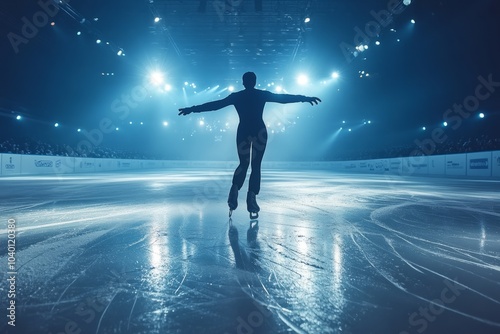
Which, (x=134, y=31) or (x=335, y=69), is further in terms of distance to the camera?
(x=335, y=69)

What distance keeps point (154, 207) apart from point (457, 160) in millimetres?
18134

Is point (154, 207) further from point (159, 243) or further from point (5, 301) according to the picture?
point (5, 301)

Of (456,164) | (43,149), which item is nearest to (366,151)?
(456,164)

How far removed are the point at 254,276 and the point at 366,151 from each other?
30.1 meters

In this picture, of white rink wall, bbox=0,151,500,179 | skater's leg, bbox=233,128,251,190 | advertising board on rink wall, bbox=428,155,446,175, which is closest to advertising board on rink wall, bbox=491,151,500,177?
white rink wall, bbox=0,151,500,179

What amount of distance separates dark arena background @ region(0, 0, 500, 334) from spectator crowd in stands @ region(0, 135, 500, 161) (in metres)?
0.21

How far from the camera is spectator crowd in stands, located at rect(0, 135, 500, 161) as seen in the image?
17.0m

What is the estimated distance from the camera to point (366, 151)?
29.7 m

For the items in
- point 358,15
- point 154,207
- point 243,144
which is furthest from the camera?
point 358,15

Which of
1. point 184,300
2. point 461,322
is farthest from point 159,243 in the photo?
point 461,322

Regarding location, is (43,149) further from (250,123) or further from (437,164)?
(437,164)

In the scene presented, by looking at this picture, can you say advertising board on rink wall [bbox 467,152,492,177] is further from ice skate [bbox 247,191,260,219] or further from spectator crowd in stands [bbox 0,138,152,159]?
spectator crowd in stands [bbox 0,138,152,159]

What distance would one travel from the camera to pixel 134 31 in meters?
17.9

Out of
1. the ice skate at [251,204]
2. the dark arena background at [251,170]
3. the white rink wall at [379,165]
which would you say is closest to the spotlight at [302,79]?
the dark arena background at [251,170]
